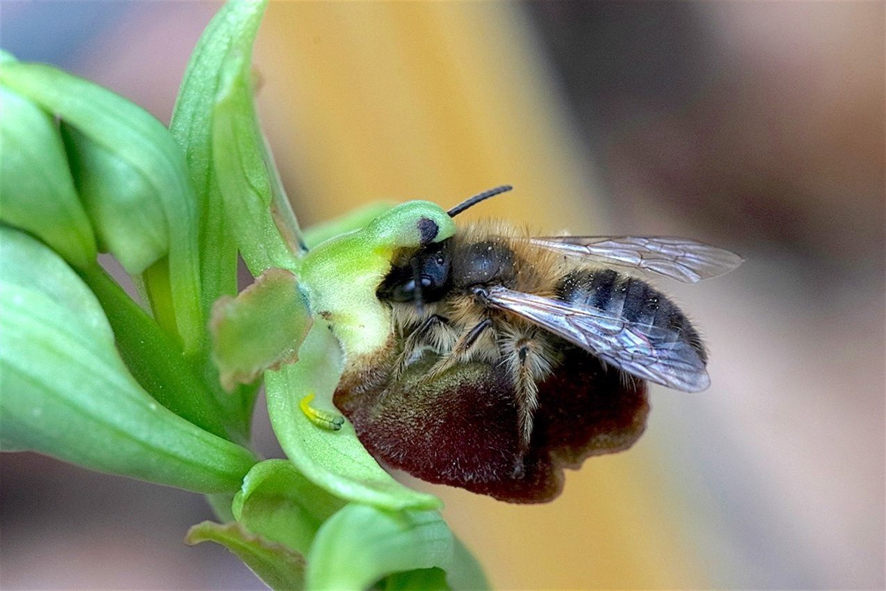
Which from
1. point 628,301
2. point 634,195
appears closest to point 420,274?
point 628,301

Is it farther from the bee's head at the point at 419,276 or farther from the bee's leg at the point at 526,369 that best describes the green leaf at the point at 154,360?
the bee's leg at the point at 526,369

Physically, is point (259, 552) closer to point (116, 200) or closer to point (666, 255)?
point (116, 200)

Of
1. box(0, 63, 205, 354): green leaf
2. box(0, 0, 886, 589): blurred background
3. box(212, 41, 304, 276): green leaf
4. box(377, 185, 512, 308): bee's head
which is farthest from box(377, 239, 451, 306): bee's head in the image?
box(0, 0, 886, 589): blurred background

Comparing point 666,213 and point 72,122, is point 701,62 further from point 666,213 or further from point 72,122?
point 72,122

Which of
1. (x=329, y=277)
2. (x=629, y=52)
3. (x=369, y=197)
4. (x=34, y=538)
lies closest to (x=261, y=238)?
(x=329, y=277)

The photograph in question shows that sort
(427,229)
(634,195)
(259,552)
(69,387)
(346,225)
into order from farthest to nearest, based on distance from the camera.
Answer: (634,195) → (346,225) → (427,229) → (259,552) → (69,387)
